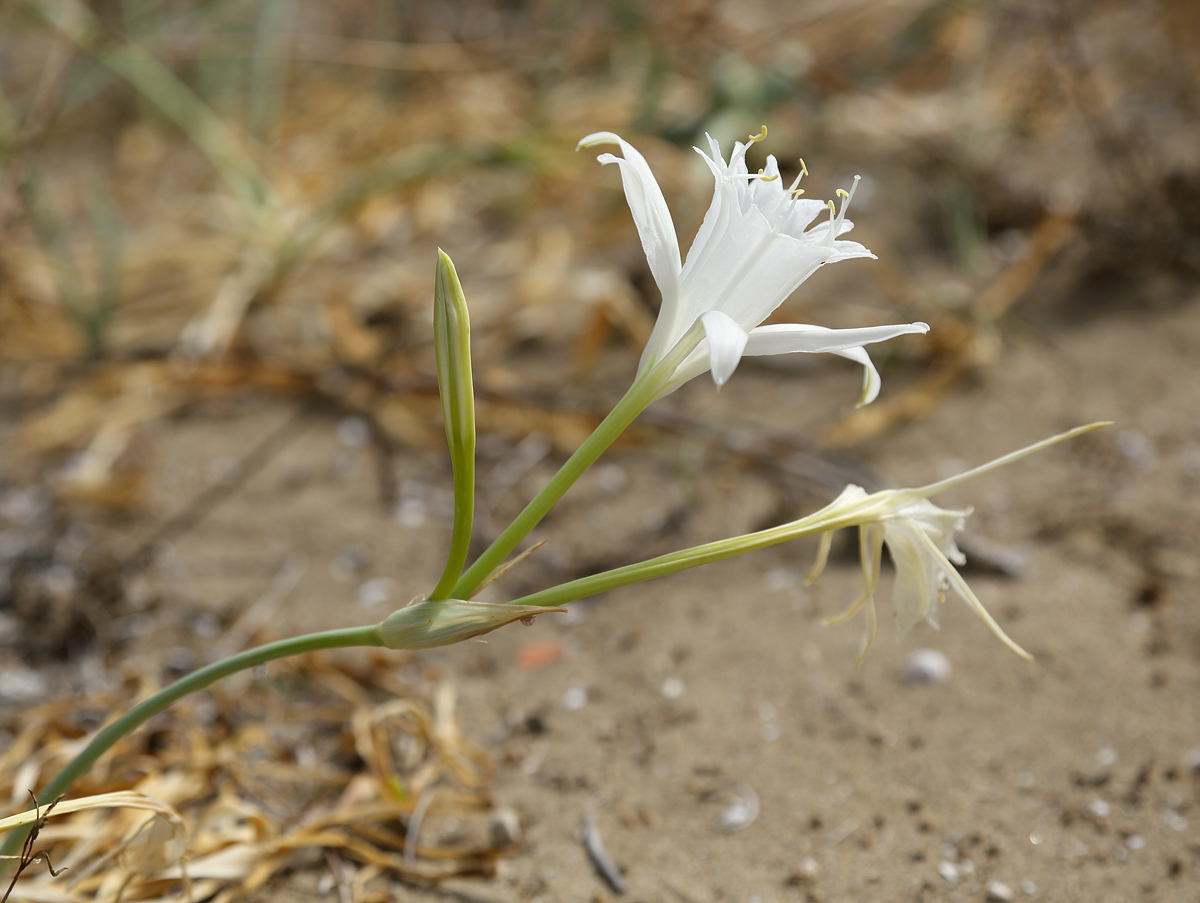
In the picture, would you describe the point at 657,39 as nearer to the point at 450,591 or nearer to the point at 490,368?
the point at 490,368

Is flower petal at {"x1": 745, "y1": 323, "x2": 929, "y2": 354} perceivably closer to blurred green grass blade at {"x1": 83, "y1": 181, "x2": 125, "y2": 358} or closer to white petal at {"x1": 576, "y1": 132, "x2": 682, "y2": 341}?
white petal at {"x1": 576, "y1": 132, "x2": 682, "y2": 341}

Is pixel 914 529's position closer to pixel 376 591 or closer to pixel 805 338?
pixel 805 338

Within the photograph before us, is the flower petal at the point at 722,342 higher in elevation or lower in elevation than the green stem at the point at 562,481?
higher

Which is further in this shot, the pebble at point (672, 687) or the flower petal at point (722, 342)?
the pebble at point (672, 687)

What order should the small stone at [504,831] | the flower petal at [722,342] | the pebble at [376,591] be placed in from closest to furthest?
the flower petal at [722,342], the small stone at [504,831], the pebble at [376,591]

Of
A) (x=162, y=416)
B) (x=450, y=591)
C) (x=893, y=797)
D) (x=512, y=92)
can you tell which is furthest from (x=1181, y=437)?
(x=512, y=92)

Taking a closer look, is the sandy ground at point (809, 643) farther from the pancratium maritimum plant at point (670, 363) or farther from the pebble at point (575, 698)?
the pancratium maritimum plant at point (670, 363)

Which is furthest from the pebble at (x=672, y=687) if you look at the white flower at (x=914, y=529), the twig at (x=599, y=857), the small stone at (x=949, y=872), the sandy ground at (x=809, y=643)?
the white flower at (x=914, y=529)
